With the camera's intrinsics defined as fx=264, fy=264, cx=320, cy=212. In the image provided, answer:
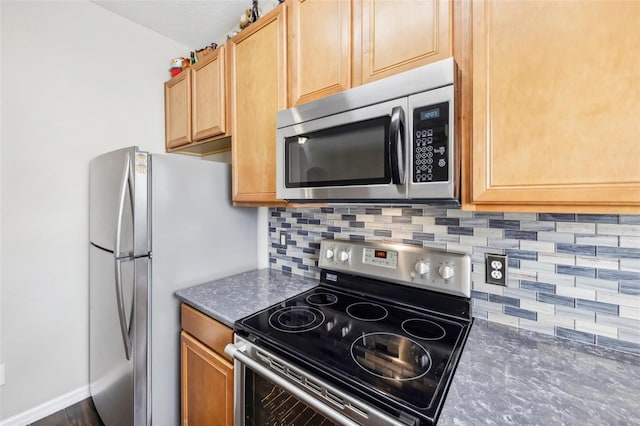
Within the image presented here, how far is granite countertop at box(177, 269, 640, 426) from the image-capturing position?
1.98 ft

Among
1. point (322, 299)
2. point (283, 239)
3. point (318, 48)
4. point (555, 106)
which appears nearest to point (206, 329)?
point (322, 299)

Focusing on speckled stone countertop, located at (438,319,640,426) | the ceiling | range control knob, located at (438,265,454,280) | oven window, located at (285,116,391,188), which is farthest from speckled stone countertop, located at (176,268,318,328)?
the ceiling

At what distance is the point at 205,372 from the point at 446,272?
1163mm

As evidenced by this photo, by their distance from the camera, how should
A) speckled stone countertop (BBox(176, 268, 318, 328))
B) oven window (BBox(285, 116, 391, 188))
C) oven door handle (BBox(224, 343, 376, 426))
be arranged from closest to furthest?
oven door handle (BBox(224, 343, 376, 426)) → oven window (BBox(285, 116, 391, 188)) → speckled stone countertop (BBox(176, 268, 318, 328))

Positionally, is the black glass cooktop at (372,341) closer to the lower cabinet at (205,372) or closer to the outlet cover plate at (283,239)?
the lower cabinet at (205,372)

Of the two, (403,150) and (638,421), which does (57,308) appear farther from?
(638,421)

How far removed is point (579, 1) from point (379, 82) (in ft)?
1.71

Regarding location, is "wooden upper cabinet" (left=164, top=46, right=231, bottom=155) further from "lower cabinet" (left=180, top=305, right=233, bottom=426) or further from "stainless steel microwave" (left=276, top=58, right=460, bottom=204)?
"lower cabinet" (left=180, top=305, right=233, bottom=426)

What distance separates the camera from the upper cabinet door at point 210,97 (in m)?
1.62

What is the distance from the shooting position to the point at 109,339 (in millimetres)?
1522

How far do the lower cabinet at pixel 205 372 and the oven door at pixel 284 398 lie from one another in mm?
122

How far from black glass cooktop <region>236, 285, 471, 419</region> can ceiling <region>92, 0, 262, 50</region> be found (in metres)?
1.96

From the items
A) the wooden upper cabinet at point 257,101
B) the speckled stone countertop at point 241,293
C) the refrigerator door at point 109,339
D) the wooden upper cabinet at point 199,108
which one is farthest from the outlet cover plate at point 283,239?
the refrigerator door at point 109,339

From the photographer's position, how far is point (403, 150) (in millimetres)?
869
